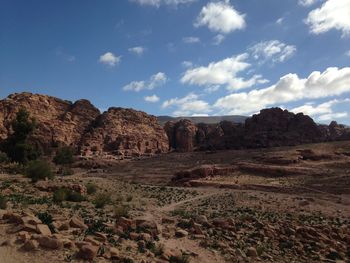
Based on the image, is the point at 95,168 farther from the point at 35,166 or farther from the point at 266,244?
the point at 266,244

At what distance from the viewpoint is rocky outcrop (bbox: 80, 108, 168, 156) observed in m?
81.1

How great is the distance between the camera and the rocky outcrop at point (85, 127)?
75.9 meters

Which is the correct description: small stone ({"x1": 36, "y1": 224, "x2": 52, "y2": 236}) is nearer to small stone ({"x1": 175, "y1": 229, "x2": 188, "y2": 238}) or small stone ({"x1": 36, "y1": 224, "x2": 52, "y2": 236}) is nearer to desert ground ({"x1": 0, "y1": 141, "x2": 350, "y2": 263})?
desert ground ({"x1": 0, "y1": 141, "x2": 350, "y2": 263})

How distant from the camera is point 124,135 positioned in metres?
85.9

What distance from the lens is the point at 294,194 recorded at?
111ft

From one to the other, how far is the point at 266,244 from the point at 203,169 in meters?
29.7

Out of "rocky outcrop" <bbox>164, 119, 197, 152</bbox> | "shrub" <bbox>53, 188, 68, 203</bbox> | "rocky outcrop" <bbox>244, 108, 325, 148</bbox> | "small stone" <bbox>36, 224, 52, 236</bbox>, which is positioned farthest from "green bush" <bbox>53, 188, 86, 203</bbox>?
"rocky outcrop" <bbox>164, 119, 197, 152</bbox>

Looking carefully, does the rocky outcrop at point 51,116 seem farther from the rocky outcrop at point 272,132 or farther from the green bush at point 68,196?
the green bush at point 68,196

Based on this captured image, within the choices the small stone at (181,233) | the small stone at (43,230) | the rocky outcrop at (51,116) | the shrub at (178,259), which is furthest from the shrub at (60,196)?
the rocky outcrop at (51,116)

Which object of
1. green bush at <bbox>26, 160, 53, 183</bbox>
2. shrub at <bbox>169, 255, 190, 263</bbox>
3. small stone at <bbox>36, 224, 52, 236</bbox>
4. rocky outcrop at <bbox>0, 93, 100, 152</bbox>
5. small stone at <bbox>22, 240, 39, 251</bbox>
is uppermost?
rocky outcrop at <bbox>0, 93, 100, 152</bbox>

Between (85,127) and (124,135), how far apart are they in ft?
29.1

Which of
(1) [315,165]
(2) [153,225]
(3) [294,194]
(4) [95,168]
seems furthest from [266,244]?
(4) [95,168]

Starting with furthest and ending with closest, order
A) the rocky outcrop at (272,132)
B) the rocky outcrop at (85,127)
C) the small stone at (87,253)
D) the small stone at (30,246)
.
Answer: the rocky outcrop at (85,127), the rocky outcrop at (272,132), the small stone at (30,246), the small stone at (87,253)

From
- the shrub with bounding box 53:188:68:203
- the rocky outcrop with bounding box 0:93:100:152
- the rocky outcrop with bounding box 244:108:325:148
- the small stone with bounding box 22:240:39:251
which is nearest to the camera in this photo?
the small stone with bounding box 22:240:39:251
